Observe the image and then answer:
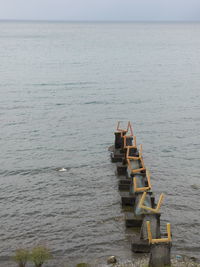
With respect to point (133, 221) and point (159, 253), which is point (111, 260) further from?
point (133, 221)

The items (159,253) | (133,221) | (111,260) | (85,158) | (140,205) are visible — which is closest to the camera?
(159,253)

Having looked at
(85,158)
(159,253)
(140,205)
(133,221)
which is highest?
(85,158)

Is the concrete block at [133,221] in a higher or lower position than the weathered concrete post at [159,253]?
higher

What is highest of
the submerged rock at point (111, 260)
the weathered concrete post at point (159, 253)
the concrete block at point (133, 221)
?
the concrete block at point (133, 221)

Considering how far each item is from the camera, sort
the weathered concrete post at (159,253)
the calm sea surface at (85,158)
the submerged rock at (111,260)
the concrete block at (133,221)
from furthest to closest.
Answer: the calm sea surface at (85,158) < the concrete block at (133,221) < the submerged rock at (111,260) < the weathered concrete post at (159,253)

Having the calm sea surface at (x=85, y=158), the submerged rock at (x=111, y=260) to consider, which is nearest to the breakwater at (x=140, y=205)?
the calm sea surface at (x=85, y=158)

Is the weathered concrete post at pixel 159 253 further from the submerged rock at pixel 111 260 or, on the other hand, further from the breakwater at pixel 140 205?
the submerged rock at pixel 111 260

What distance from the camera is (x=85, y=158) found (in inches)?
1217

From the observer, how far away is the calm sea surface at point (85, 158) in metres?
20.1

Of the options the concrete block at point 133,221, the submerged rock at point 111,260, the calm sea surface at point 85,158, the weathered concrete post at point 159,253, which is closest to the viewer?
the weathered concrete post at point 159,253

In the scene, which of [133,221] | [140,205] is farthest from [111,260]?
[133,221]

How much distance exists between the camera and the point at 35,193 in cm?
2497

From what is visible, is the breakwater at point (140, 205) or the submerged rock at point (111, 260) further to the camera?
the submerged rock at point (111, 260)

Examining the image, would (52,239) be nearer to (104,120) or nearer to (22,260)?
(22,260)
